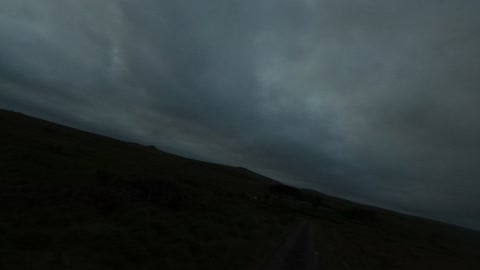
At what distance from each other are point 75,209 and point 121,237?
4534mm

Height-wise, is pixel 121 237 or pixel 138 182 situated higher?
pixel 138 182

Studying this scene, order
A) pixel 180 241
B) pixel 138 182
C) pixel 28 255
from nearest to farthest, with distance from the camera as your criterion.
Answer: pixel 28 255
pixel 180 241
pixel 138 182

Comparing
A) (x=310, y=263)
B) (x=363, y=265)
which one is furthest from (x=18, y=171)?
(x=363, y=265)

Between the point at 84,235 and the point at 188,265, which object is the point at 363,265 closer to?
the point at 188,265

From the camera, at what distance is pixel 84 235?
53.3 ft

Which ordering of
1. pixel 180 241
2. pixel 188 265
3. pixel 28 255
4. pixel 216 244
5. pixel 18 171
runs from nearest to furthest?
pixel 28 255, pixel 188 265, pixel 180 241, pixel 216 244, pixel 18 171

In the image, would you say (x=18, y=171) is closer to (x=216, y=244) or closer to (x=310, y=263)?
(x=216, y=244)

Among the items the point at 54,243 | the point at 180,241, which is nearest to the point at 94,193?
the point at 180,241

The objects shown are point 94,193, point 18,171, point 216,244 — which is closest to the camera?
point 216,244

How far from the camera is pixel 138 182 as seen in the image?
40781 mm

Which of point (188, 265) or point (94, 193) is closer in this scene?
point (188, 265)

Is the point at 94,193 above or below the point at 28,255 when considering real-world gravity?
above

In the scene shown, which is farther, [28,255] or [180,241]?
[180,241]

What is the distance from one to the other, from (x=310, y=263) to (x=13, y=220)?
14.5 m
